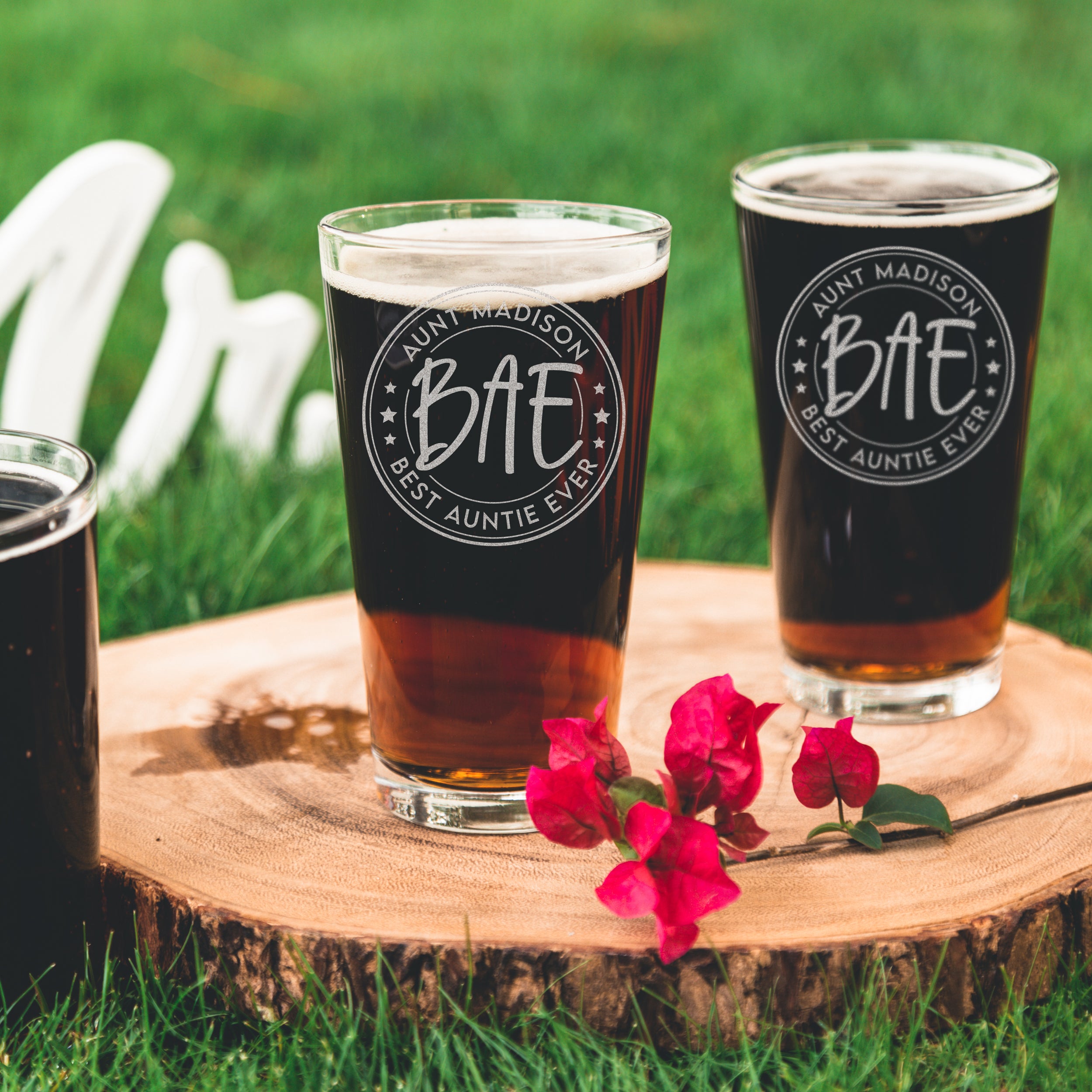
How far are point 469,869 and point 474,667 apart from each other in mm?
196

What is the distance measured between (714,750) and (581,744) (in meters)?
0.12

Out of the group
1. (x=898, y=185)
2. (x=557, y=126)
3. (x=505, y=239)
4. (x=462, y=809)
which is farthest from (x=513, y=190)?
(x=462, y=809)

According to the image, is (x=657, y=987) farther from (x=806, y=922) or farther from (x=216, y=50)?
(x=216, y=50)

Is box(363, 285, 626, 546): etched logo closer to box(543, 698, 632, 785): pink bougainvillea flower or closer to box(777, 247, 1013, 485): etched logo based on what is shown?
box(543, 698, 632, 785): pink bougainvillea flower

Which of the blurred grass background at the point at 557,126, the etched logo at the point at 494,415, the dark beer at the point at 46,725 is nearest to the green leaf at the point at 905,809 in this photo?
the etched logo at the point at 494,415

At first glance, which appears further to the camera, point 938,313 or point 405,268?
point 938,313

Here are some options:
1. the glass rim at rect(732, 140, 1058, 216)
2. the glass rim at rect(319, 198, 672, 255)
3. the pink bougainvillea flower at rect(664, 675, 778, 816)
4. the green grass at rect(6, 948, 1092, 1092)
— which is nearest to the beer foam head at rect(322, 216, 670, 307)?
the glass rim at rect(319, 198, 672, 255)

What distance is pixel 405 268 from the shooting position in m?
1.28

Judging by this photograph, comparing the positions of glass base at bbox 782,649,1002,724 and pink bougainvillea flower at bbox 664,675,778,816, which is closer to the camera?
pink bougainvillea flower at bbox 664,675,778,816

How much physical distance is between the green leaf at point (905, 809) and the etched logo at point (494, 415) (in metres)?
0.42

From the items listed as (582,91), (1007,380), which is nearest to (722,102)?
(582,91)

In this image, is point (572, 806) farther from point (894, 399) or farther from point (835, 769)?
point (894, 399)

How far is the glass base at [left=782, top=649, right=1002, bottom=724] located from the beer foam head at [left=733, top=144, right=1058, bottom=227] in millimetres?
526

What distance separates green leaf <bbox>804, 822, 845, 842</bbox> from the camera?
136 cm
